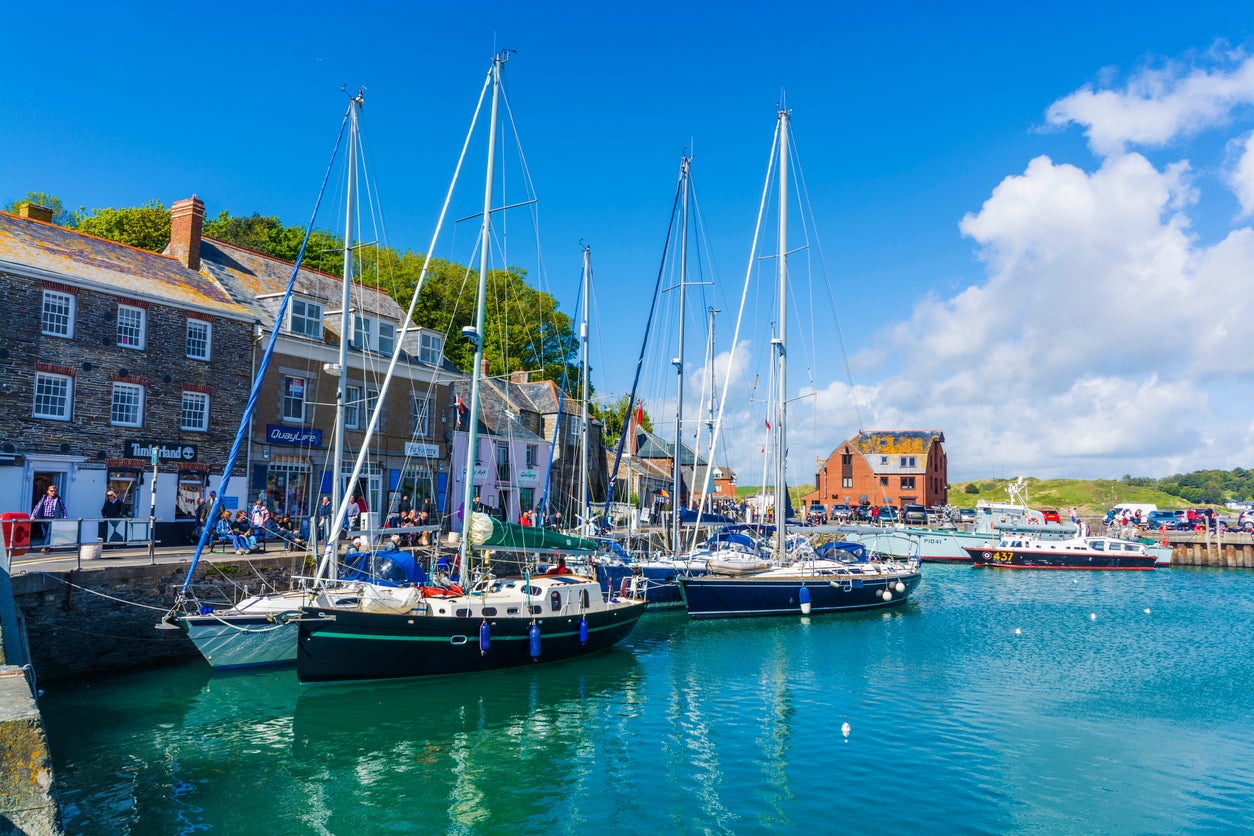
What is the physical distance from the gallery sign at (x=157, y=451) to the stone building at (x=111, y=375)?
4 centimetres

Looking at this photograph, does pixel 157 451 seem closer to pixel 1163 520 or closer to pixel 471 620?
pixel 471 620

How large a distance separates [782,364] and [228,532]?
2357cm

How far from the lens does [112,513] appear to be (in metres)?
27.0

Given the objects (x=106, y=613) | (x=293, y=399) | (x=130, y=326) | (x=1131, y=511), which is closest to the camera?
(x=106, y=613)

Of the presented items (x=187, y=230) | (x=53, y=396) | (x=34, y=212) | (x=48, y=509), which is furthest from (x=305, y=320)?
(x=48, y=509)

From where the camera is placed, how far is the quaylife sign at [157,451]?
95.8ft

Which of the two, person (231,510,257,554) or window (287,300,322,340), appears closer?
person (231,510,257,554)

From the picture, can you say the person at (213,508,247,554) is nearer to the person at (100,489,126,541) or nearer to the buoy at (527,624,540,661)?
the person at (100,489,126,541)

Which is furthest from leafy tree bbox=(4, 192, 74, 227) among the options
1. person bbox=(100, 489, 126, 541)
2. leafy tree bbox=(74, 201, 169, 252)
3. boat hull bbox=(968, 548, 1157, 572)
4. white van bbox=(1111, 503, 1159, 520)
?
white van bbox=(1111, 503, 1159, 520)

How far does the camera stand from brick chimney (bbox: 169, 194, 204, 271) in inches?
1353

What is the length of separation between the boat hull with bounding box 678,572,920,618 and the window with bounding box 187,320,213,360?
21368mm

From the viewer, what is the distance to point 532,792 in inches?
576

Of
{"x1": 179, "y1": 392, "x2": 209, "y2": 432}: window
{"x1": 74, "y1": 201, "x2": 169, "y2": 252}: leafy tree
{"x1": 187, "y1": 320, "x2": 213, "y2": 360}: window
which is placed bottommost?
{"x1": 179, "y1": 392, "x2": 209, "y2": 432}: window

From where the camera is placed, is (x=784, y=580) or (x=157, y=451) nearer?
(x=157, y=451)
